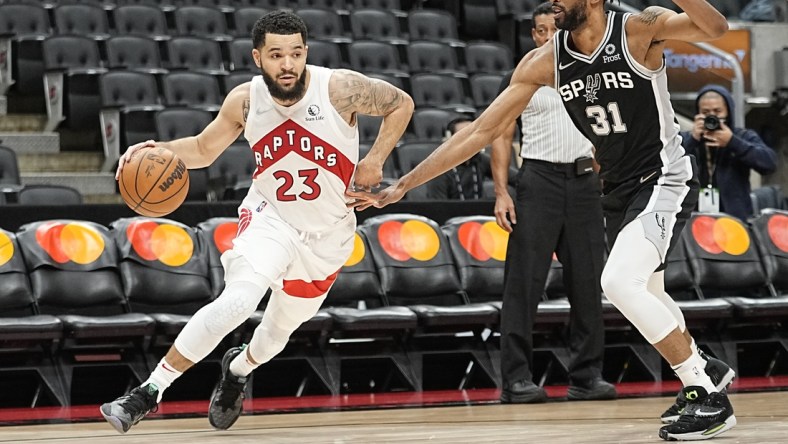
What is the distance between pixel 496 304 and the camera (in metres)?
7.32

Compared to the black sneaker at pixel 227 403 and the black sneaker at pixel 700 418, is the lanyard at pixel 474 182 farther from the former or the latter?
the black sneaker at pixel 700 418

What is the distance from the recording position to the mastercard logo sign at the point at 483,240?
308 inches

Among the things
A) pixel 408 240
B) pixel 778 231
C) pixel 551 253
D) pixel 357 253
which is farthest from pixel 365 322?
pixel 778 231

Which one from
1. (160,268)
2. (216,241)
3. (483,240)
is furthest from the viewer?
(483,240)

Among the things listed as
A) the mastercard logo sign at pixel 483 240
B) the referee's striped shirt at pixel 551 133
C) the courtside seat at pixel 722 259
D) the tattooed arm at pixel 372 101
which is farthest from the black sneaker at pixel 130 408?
the courtside seat at pixel 722 259

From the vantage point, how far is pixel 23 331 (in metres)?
6.26

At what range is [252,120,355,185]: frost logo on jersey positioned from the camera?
5180 mm

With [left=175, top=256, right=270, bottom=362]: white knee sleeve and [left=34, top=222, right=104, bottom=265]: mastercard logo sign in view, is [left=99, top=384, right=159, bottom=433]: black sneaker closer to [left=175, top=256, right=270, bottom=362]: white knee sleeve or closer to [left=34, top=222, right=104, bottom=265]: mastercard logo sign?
[left=175, top=256, right=270, bottom=362]: white knee sleeve

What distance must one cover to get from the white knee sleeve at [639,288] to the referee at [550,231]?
2105mm

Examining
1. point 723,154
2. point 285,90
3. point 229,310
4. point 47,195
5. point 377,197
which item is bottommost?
point 229,310

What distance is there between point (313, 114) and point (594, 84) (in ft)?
Answer: 4.05

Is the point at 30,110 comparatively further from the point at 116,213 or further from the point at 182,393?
the point at 182,393

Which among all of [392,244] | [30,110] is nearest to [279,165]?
[392,244]

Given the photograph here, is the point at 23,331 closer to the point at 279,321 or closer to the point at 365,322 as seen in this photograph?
the point at 279,321
